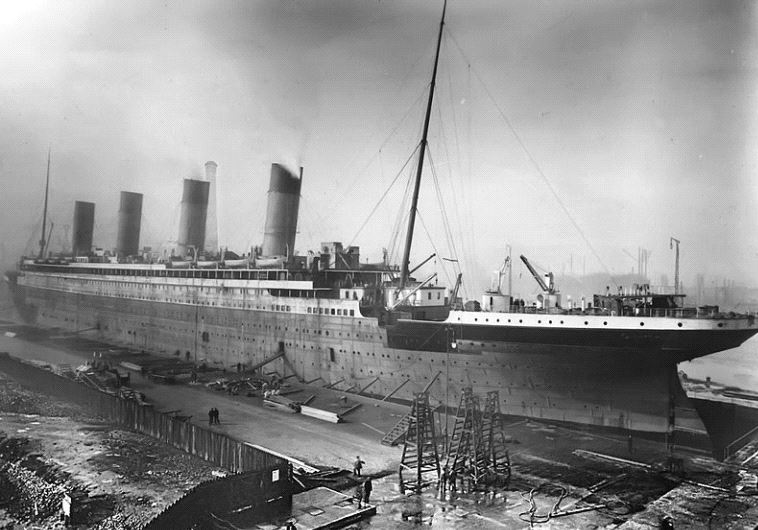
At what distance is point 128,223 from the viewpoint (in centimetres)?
4100

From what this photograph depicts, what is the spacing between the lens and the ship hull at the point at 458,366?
1722 centimetres

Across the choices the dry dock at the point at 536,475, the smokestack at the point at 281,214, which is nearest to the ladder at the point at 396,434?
the dry dock at the point at 536,475

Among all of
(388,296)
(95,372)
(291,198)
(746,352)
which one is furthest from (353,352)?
(746,352)

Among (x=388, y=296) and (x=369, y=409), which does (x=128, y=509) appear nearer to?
(x=369, y=409)

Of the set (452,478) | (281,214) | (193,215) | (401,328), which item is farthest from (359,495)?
(193,215)

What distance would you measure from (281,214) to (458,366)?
14.2 meters

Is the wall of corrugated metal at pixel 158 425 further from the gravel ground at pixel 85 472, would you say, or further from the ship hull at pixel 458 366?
the ship hull at pixel 458 366

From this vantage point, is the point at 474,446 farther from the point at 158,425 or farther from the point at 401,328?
the point at 158,425

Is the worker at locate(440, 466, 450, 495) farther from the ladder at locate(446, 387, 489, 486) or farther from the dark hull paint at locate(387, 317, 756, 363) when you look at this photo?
the dark hull paint at locate(387, 317, 756, 363)

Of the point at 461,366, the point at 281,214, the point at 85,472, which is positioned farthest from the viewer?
the point at 281,214

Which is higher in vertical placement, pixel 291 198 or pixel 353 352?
pixel 291 198

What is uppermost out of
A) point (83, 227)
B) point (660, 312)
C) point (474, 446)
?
point (83, 227)

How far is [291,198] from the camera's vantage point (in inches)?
1143

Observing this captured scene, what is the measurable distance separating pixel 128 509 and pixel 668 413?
1547 cm
